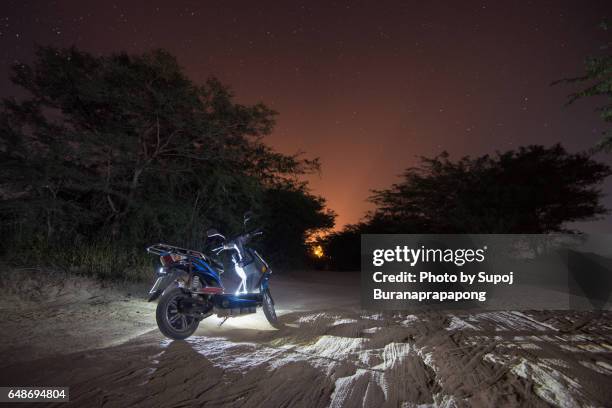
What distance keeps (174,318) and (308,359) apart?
1934mm

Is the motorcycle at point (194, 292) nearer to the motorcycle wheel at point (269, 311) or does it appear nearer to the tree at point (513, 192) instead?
the motorcycle wheel at point (269, 311)

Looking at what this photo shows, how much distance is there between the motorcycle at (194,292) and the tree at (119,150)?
688cm

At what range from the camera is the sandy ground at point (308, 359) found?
10.5 feet

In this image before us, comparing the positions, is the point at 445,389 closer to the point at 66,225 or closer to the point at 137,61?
the point at 66,225

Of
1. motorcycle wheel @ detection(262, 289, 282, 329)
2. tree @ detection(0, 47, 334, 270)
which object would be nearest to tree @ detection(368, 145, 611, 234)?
tree @ detection(0, 47, 334, 270)

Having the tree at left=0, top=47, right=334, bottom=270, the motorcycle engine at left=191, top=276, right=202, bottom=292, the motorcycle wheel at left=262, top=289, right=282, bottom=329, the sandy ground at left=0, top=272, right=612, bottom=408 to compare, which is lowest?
the sandy ground at left=0, top=272, right=612, bottom=408

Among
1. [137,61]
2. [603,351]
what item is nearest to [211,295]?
[603,351]

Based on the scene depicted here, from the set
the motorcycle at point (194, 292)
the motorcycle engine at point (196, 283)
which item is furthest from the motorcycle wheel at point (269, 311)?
the motorcycle engine at point (196, 283)

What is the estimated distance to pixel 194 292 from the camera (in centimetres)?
528

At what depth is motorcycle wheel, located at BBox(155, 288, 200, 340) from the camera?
16.0 ft

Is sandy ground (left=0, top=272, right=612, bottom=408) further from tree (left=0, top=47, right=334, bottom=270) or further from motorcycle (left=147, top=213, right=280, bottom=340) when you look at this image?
tree (left=0, top=47, right=334, bottom=270)

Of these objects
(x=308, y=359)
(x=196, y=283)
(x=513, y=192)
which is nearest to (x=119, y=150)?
(x=196, y=283)

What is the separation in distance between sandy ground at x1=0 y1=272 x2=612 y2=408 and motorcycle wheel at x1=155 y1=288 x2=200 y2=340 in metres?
0.13

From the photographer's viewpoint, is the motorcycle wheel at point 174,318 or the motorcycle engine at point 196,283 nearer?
the motorcycle wheel at point 174,318
